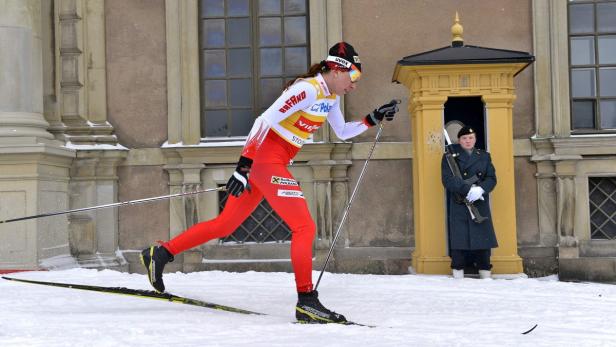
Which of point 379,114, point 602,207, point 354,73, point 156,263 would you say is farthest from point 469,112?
point 156,263

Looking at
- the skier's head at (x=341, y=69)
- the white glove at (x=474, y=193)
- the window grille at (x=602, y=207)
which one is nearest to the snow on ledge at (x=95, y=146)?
the white glove at (x=474, y=193)

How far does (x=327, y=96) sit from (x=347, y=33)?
3.90 metres

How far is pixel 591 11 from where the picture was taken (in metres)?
8.57

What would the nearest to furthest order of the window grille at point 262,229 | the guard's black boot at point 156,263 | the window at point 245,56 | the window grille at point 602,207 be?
the guard's black boot at point 156,263
the window grille at point 602,207
the window grille at point 262,229
the window at point 245,56

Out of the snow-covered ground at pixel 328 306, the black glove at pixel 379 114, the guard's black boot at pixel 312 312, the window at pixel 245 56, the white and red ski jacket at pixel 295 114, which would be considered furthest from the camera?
the window at pixel 245 56

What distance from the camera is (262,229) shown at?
868 centimetres

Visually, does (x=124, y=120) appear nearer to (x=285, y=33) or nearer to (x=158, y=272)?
(x=285, y=33)

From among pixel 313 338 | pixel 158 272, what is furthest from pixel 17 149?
pixel 313 338

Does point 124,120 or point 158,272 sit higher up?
point 124,120

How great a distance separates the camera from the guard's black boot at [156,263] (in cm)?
495

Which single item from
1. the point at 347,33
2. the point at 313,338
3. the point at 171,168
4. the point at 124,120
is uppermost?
the point at 347,33

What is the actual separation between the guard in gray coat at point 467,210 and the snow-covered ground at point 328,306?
0.37m

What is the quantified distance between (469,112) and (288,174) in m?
Answer: 3.63

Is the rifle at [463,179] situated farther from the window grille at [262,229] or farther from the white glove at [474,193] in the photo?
the window grille at [262,229]
